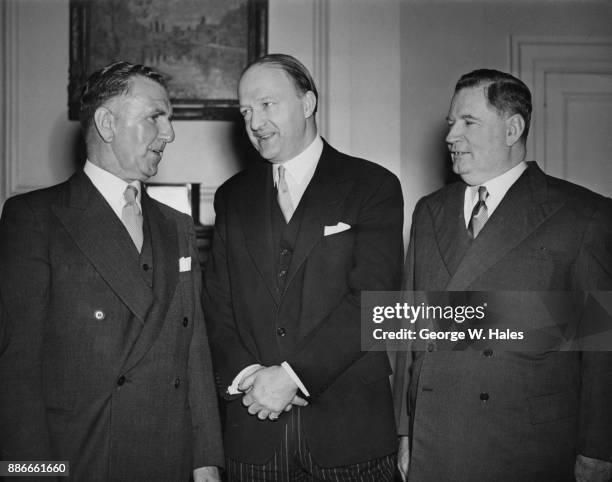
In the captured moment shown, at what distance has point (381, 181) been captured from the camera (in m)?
2.21

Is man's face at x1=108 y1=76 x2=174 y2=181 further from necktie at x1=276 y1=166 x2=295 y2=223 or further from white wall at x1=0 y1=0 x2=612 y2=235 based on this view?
white wall at x1=0 y1=0 x2=612 y2=235

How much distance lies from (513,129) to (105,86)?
1413 millimetres

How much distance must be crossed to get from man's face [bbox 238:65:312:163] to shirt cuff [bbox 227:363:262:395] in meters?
0.72

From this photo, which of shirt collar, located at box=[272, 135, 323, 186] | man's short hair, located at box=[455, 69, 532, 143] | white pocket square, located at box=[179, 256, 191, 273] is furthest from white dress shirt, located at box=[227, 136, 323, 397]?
man's short hair, located at box=[455, 69, 532, 143]

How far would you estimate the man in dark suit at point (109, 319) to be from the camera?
5.97 feet

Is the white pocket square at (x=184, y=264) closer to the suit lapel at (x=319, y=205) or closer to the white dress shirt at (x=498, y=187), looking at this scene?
the suit lapel at (x=319, y=205)

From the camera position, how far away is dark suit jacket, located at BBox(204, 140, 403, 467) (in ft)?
6.70

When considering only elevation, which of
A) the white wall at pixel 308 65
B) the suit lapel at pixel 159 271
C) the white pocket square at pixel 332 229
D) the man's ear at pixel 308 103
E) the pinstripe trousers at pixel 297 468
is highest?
the white wall at pixel 308 65

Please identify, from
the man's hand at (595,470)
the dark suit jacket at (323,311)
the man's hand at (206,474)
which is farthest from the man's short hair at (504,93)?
the man's hand at (206,474)

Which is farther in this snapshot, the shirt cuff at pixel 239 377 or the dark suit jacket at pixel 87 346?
the shirt cuff at pixel 239 377

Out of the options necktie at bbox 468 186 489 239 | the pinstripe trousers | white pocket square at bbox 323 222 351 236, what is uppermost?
necktie at bbox 468 186 489 239

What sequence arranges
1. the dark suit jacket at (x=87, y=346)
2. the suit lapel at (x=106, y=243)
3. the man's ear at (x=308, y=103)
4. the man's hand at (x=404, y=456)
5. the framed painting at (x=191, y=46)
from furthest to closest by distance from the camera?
the framed painting at (x=191, y=46) < the man's hand at (x=404, y=456) < the man's ear at (x=308, y=103) < the suit lapel at (x=106, y=243) < the dark suit jacket at (x=87, y=346)

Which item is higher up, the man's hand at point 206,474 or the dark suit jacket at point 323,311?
the dark suit jacket at point 323,311

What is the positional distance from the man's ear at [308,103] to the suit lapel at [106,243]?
0.74 meters
